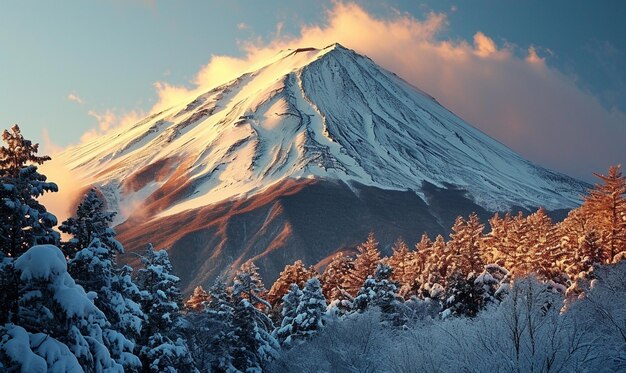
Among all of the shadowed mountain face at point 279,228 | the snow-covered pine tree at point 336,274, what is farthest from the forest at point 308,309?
the shadowed mountain face at point 279,228

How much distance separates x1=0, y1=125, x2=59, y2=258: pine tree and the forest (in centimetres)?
3

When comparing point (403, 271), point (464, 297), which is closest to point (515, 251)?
point (464, 297)

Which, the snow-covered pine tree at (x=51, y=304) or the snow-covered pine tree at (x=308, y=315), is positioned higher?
the snow-covered pine tree at (x=51, y=304)

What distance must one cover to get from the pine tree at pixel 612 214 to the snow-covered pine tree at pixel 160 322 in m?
23.8

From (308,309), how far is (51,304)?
25.1m

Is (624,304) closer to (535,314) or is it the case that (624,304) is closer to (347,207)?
(535,314)

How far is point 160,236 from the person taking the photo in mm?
172625

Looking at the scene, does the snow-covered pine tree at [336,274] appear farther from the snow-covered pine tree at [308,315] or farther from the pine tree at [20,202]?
the pine tree at [20,202]

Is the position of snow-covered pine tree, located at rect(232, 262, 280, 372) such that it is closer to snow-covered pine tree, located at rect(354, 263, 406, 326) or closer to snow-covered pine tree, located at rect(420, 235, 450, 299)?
snow-covered pine tree, located at rect(354, 263, 406, 326)

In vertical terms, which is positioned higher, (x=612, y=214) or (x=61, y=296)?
(x=612, y=214)

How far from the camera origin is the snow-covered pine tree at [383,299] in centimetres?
3697

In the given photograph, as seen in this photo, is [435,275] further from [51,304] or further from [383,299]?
[51,304]

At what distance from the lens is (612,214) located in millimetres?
34219

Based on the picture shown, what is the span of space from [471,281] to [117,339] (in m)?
26.1
